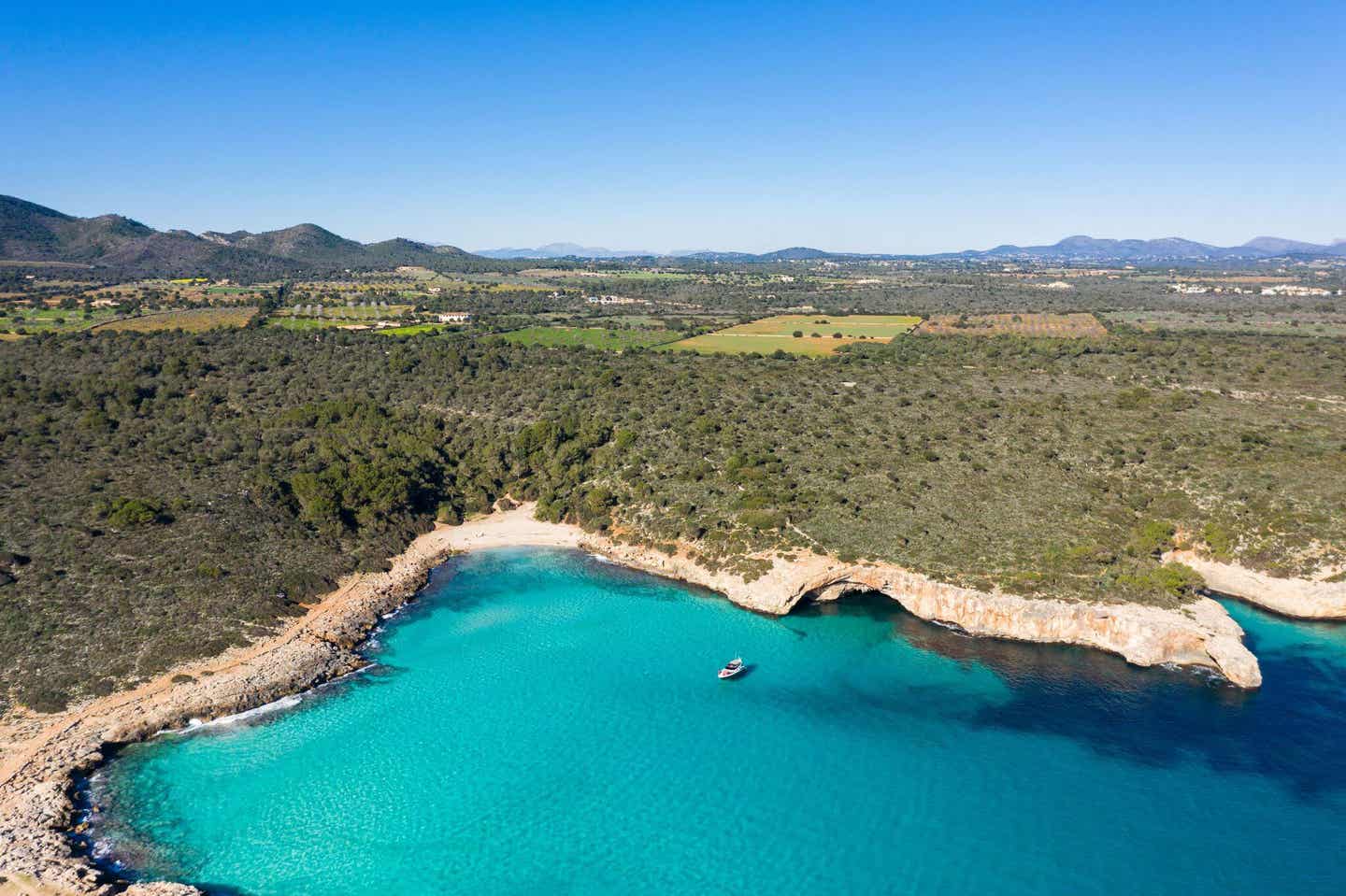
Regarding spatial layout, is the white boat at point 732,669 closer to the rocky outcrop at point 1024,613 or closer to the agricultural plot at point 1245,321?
the rocky outcrop at point 1024,613

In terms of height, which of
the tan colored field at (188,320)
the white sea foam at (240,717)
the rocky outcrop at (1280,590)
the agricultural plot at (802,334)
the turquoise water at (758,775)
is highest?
the tan colored field at (188,320)

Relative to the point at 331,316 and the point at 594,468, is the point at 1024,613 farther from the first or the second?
the point at 331,316

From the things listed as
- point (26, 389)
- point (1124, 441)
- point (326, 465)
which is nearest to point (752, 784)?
point (326, 465)

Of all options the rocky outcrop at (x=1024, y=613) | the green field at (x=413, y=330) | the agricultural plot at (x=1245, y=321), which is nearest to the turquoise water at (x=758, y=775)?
the rocky outcrop at (x=1024, y=613)

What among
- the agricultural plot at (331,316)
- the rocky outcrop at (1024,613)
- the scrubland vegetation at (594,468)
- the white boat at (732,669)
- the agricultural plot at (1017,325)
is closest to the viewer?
the white boat at (732,669)

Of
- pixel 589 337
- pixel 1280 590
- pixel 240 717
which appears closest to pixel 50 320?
pixel 589 337

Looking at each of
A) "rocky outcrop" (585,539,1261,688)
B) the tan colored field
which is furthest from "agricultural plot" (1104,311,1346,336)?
the tan colored field
